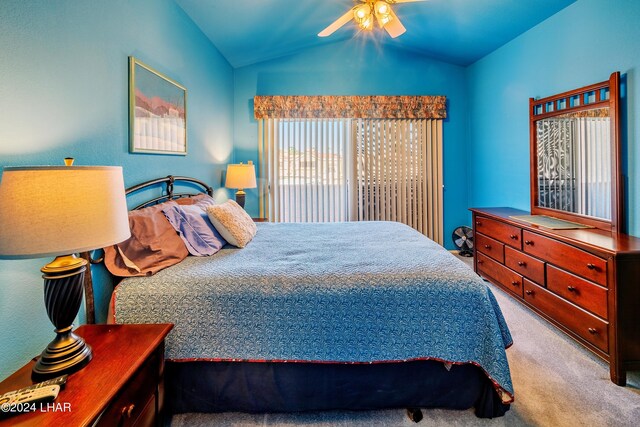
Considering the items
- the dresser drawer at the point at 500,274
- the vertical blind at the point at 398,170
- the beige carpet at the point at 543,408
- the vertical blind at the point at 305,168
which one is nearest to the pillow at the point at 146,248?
the beige carpet at the point at 543,408

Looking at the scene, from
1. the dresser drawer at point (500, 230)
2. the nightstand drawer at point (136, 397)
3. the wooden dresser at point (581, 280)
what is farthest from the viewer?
the dresser drawer at point (500, 230)

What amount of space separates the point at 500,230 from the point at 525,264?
449 mm

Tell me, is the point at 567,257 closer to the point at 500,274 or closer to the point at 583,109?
the point at 500,274

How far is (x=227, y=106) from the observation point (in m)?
4.14

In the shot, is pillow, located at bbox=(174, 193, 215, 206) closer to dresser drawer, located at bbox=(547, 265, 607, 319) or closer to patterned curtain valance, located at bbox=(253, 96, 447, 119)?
patterned curtain valance, located at bbox=(253, 96, 447, 119)

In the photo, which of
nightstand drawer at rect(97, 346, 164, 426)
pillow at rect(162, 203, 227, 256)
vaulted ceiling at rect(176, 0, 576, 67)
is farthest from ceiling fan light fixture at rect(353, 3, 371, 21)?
nightstand drawer at rect(97, 346, 164, 426)

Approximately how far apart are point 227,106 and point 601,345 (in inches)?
173

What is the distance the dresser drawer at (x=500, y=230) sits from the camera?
2809mm

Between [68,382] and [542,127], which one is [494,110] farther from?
[68,382]

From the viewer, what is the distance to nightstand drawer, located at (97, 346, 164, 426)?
1.00 meters

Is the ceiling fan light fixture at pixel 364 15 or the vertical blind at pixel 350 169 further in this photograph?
the vertical blind at pixel 350 169

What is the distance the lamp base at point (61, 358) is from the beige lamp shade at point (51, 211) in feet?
1.19

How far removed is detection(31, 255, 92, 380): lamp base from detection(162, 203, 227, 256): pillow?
2.86 ft

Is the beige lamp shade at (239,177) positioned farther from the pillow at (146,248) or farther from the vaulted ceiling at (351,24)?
the pillow at (146,248)
